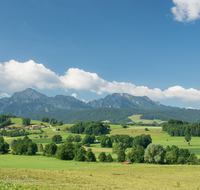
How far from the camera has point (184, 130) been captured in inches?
7574

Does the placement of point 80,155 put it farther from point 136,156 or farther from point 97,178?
point 97,178

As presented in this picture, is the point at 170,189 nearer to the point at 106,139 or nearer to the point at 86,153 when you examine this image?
the point at 86,153

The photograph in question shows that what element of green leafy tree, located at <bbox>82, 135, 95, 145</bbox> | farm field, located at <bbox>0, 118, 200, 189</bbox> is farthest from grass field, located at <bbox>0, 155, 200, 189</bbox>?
green leafy tree, located at <bbox>82, 135, 95, 145</bbox>

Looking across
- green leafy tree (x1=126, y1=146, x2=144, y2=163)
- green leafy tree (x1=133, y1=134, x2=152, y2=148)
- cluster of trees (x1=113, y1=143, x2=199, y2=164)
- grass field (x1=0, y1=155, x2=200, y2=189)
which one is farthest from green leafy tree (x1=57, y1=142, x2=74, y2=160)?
green leafy tree (x1=133, y1=134, x2=152, y2=148)

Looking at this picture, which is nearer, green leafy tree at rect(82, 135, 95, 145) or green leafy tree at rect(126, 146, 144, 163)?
green leafy tree at rect(126, 146, 144, 163)

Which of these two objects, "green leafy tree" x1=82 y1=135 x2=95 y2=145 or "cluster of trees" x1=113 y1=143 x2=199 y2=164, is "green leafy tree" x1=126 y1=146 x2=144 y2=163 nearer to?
"cluster of trees" x1=113 y1=143 x2=199 y2=164

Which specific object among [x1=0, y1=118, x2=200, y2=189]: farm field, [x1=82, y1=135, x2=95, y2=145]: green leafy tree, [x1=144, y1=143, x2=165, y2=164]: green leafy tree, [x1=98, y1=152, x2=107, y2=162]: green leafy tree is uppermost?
[x1=0, y1=118, x2=200, y2=189]: farm field

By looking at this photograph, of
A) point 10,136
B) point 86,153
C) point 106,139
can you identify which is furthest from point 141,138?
point 10,136

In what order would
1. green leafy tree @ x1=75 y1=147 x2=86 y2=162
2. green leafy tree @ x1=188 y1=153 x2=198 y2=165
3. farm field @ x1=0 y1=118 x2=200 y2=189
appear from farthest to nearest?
1. green leafy tree @ x1=75 y1=147 x2=86 y2=162
2. green leafy tree @ x1=188 y1=153 x2=198 y2=165
3. farm field @ x1=0 y1=118 x2=200 y2=189

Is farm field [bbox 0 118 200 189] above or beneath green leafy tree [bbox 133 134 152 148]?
above

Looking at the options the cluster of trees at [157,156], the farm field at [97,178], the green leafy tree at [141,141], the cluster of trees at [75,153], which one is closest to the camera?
the farm field at [97,178]

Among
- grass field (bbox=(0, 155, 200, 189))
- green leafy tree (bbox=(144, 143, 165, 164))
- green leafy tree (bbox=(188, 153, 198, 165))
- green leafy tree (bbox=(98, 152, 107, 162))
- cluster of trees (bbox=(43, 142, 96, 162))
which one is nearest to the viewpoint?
grass field (bbox=(0, 155, 200, 189))

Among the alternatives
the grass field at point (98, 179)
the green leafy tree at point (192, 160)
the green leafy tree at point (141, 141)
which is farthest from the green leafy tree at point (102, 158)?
the green leafy tree at point (141, 141)

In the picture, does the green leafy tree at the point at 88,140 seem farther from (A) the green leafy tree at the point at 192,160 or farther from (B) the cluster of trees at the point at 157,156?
(A) the green leafy tree at the point at 192,160
